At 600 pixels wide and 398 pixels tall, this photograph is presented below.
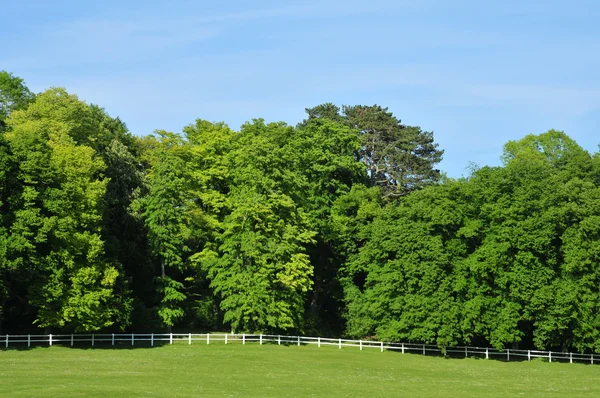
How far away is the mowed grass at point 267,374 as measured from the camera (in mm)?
43406

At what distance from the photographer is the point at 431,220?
2972 inches

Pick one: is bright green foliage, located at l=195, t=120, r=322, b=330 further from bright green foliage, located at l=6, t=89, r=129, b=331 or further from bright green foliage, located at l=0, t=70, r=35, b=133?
bright green foliage, located at l=0, t=70, r=35, b=133

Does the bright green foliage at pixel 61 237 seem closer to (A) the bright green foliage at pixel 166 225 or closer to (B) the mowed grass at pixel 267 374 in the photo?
(B) the mowed grass at pixel 267 374

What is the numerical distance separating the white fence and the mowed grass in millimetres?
1117

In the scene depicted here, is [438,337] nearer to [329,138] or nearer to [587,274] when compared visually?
[587,274]

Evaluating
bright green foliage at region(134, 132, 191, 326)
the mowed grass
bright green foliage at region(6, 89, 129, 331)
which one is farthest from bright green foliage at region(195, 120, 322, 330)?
bright green foliage at region(6, 89, 129, 331)

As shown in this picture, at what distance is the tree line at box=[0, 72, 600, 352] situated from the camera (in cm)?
6569

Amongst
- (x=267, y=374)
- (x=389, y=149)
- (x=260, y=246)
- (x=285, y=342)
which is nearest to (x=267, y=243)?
(x=260, y=246)

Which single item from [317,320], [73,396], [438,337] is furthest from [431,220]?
[73,396]

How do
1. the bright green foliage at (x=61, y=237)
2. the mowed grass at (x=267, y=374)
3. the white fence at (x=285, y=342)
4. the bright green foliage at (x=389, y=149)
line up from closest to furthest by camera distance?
the mowed grass at (x=267, y=374) < the bright green foliage at (x=61, y=237) < the white fence at (x=285, y=342) < the bright green foliage at (x=389, y=149)

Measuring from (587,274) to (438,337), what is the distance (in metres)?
13.3

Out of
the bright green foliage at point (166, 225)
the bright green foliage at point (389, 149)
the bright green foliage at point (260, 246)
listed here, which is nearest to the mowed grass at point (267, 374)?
the bright green foliage at point (260, 246)

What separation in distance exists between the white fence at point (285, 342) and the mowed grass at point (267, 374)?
1.12 meters

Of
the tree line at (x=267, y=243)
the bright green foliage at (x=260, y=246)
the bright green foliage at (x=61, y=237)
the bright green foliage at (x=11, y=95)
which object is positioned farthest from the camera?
the bright green foliage at (x=11, y=95)
